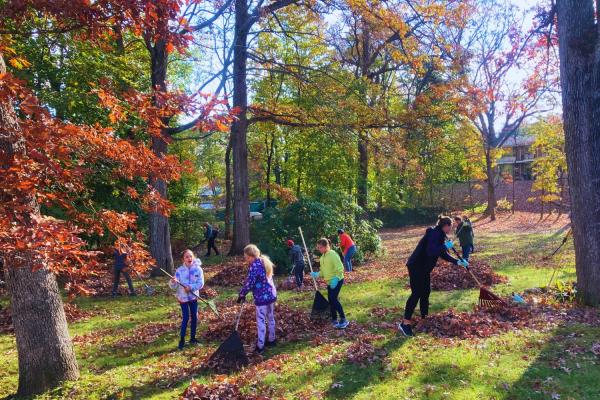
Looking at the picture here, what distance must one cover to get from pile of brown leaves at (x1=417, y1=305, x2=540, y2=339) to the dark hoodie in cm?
112

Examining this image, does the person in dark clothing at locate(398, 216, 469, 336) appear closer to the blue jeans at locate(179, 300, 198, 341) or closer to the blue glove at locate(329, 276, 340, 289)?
the blue glove at locate(329, 276, 340, 289)

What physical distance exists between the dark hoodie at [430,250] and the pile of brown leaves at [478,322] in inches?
44.1

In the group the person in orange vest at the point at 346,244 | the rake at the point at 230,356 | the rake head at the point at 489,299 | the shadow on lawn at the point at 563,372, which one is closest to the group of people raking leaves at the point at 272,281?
the rake at the point at 230,356

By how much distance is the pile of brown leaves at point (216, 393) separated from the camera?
18.8ft

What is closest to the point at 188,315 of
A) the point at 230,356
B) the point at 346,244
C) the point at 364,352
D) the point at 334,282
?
the point at 230,356

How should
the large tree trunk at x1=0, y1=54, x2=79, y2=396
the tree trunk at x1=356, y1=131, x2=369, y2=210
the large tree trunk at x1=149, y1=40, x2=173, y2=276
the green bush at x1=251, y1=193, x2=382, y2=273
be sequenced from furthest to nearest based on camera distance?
the tree trunk at x1=356, y1=131, x2=369, y2=210, the green bush at x1=251, y1=193, x2=382, y2=273, the large tree trunk at x1=149, y1=40, x2=173, y2=276, the large tree trunk at x1=0, y1=54, x2=79, y2=396

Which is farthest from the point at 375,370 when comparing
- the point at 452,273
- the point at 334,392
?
the point at 452,273

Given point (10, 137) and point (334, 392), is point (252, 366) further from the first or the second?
point (10, 137)

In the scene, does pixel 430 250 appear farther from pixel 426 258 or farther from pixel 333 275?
pixel 333 275

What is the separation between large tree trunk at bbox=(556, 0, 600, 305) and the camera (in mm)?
8617

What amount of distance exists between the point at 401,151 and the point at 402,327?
422 inches

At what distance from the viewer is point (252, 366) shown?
6871 millimetres

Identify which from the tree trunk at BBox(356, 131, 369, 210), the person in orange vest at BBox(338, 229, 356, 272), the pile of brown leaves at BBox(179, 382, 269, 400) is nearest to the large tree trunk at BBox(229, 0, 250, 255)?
the person in orange vest at BBox(338, 229, 356, 272)

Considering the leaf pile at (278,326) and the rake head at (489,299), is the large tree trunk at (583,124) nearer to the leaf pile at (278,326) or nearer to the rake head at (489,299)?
the rake head at (489,299)
